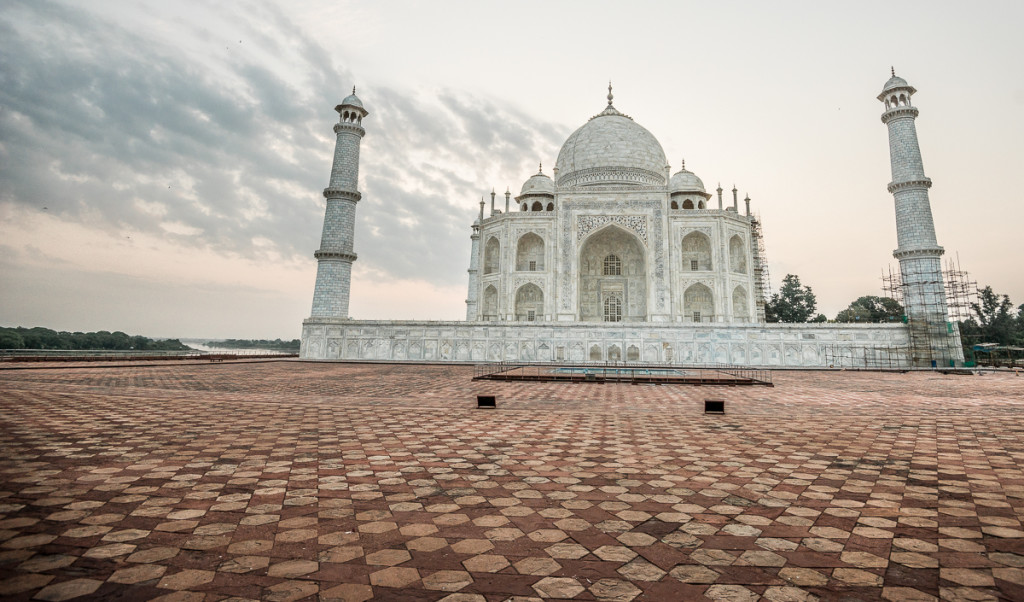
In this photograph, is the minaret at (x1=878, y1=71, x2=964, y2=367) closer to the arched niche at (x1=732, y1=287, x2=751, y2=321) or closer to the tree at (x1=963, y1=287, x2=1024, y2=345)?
the arched niche at (x1=732, y1=287, x2=751, y2=321)

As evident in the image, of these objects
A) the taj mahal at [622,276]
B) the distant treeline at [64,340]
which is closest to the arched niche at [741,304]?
the taj mahal at [622,276]

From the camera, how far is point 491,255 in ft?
91.1

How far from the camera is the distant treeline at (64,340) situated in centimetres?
2526

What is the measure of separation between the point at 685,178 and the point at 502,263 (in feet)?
44.5

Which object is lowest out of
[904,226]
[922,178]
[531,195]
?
[904,226]

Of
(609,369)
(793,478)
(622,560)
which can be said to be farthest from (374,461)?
(609,369)

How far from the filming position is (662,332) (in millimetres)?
19828

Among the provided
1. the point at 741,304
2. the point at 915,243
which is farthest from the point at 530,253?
the point at 915,243

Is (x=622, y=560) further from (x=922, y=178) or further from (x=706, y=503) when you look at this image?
(x=922, y=178)

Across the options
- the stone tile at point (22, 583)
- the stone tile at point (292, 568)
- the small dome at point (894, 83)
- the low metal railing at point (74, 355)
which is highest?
the small dome at point (894, 83)

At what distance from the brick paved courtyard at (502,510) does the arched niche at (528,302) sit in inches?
844

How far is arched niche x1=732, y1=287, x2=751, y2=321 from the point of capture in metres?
24.9

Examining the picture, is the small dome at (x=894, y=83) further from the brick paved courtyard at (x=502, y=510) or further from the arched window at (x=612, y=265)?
the brick paved courtyard at (x=502, y=510)

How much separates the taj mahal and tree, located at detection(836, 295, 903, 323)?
30.8 ft
